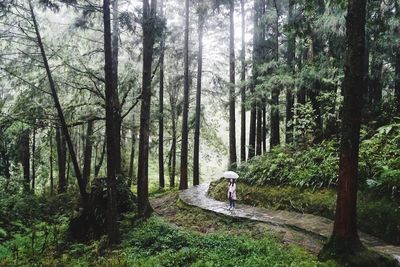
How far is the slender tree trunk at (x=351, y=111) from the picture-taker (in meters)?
6.57

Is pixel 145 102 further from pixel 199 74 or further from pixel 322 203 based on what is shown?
pixel 199 74

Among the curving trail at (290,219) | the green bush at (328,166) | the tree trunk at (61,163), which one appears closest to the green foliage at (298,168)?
the green bush at (328,166)

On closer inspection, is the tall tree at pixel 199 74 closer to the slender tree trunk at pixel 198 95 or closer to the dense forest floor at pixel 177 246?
the slender tree trunk at pixel 198 95

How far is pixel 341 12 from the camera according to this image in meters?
11.5

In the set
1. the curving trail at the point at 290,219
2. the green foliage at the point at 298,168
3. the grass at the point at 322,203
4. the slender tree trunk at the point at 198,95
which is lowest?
the curving trail at the point at 290,219

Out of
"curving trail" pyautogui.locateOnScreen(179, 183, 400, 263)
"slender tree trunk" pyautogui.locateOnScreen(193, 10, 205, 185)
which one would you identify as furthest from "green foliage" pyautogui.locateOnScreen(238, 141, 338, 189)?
"slender tree trunk" pyautogui.locateOnScreen(193, 10, 205, 185)

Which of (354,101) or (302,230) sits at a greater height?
(354,101)

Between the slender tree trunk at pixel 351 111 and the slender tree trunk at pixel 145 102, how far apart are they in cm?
667

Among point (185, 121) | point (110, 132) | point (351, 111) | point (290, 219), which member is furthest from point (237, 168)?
point (351, 111)

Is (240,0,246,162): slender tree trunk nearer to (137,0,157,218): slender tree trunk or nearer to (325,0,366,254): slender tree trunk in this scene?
(137,0,157,218): slender tree trunk

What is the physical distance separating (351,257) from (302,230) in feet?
9.33

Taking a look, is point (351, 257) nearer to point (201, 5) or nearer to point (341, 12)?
point (341, 12)

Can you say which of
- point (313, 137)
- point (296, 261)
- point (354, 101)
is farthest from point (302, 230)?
point (313, 137)

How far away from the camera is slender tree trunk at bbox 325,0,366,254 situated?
21.6 ft
